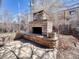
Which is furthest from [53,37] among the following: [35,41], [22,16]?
[22,16]

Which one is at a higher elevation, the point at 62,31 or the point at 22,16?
the point at 22,16

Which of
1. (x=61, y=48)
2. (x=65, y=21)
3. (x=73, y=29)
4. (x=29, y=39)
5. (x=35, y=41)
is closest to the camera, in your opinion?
(x=61, y=48)

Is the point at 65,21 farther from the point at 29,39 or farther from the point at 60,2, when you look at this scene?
the point at 29,39

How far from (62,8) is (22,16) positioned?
416 cm

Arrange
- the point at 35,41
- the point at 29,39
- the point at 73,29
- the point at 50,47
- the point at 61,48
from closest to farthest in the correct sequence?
the point at 50,47, the point at 61,48, the point at 35,41, the point at 29,39, the point at 73,29

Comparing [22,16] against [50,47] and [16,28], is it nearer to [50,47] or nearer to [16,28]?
[16,28]

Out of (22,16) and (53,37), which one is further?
(22,16)

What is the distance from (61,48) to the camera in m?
4.50

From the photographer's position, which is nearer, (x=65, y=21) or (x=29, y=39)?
(x=29, y=39)

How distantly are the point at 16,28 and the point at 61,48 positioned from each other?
19.7 ft

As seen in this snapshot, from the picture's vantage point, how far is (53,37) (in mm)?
4125

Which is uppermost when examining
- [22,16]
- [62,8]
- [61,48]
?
[62,8]

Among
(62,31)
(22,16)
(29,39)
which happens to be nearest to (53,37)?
(29,39)

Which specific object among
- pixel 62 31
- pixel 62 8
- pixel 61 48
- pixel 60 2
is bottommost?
pixel 61 48
